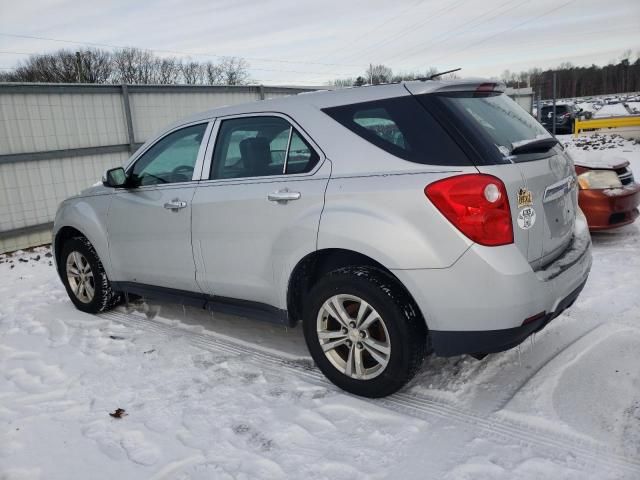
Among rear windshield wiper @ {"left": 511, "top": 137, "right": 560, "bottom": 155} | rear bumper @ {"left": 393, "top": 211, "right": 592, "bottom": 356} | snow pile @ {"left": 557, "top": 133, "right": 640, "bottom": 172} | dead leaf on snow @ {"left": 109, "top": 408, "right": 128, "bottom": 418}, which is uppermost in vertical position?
rear windshield wiper @ {"left": 511, "top": 137, "right": 560, "bottom": 155}

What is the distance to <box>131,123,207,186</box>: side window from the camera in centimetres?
400

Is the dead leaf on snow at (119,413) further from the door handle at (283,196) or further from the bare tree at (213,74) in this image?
the bare tree at (213,74)

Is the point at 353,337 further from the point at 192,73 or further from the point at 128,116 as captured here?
the point at 192,73

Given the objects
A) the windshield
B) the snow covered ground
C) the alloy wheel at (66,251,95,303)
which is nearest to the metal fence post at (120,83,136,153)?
the alloy wheel at (66,251,95,303)

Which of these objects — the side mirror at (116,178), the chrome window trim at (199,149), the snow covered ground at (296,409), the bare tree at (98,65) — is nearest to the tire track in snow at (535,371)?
the snow covered ground at (296,409)

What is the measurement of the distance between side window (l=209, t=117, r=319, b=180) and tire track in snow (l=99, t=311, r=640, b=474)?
4.30ft

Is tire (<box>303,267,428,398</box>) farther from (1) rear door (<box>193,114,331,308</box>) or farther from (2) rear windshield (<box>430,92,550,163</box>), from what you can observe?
(2) rear windshield (<box>430,92,550,163</box>)

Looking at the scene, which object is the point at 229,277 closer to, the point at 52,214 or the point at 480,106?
the point at 480,106

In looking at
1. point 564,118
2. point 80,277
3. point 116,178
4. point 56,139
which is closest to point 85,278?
point 80,277

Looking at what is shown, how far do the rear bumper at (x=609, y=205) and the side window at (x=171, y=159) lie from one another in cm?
428

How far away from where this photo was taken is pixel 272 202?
10.9 ft

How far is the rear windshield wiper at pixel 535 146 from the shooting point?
2865mm

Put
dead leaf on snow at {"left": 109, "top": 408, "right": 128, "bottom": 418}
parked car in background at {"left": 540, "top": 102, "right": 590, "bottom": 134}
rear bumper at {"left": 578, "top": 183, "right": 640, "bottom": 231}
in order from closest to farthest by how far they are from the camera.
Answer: dead leaf on snow at {"left": 109, "top": 408, "right": 128, "bottom": 418} < rear bumper at {"left": 578, "top": 183, "right": 640, "bottom": 231} < parked car in background at {"left": 540, "top": 102, "right": 590, "bottom": 134}

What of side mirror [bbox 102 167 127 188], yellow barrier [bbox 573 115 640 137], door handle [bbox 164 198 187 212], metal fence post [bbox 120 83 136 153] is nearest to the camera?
door handle [bbox 164 198 187 212]
